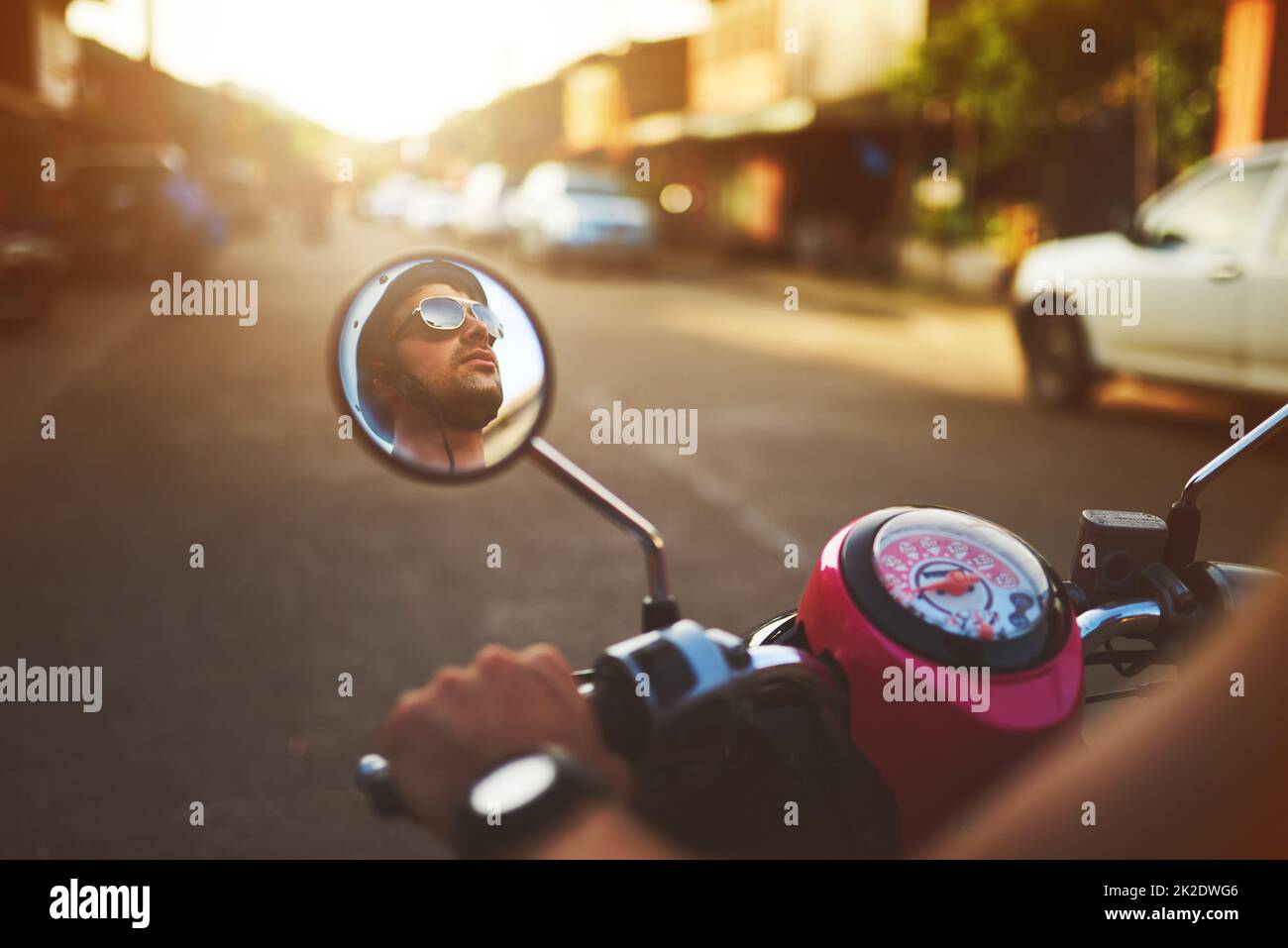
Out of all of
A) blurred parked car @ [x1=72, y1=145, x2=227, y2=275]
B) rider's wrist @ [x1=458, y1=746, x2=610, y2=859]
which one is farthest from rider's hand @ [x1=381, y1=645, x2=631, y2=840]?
blurred parked car @ [x1=72, y1=145, x2=227, y2=275]

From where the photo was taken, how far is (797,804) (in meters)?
1.30

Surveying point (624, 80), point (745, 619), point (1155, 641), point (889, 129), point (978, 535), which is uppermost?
point (624, 80)

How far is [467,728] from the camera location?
1008mm

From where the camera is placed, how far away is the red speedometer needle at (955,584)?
1312mm

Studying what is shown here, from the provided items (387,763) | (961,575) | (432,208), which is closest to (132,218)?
(961,575)

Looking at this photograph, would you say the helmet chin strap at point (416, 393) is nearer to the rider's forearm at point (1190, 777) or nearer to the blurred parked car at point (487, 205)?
the rider's forearm at point (1190, 777)

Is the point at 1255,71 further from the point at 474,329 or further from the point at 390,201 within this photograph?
the point at 390,201

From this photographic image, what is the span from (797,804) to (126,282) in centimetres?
2247

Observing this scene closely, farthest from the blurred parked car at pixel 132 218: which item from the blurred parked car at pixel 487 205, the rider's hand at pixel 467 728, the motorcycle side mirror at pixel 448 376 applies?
the rider's hand at pixel 467 728

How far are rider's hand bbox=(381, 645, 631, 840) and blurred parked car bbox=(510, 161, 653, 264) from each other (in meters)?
24.9

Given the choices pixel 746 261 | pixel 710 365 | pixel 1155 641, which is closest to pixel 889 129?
pixel 746 261
